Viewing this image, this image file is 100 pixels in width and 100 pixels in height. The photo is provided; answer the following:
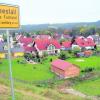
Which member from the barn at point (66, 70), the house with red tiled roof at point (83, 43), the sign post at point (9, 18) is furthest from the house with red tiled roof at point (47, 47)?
the sign post at point (9, 18)

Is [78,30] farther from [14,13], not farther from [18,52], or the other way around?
[14,13]

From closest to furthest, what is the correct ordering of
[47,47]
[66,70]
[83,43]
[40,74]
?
[66,70] → [40,74] → [47,47] → [83,43]

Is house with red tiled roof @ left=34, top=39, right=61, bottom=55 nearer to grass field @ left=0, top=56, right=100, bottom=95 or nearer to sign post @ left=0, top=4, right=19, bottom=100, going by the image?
grass field @ left=0, top=56, right=100, bottom=95

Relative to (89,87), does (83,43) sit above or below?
above

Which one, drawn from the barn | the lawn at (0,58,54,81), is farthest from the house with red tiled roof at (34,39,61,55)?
the barn

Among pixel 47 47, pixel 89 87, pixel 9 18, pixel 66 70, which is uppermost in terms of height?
pixel 9 18

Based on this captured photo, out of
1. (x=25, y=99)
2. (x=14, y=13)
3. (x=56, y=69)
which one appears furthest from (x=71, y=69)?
(x=14, y=13)

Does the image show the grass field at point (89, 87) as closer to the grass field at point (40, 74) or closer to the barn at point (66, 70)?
the grass field at point (40, 74)

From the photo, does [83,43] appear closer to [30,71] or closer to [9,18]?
[30,71]

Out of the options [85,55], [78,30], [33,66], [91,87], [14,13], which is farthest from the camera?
[78,30]

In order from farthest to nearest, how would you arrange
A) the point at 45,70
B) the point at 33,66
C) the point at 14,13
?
the point at 33,66
the point at 45,70
the point at 14,13

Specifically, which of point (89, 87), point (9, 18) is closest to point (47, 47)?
point (89, 87)
